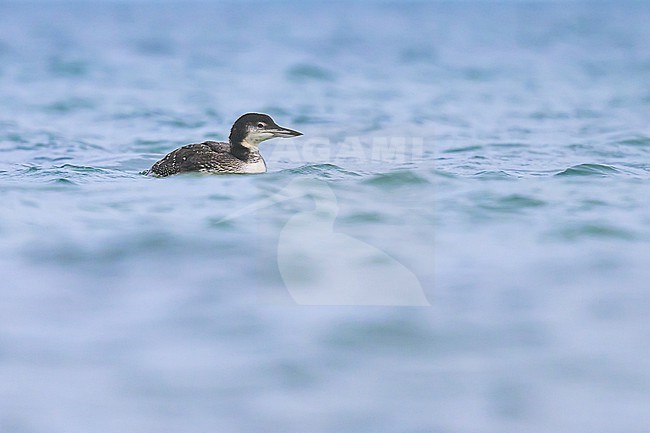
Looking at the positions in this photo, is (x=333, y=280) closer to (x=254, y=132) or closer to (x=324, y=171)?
(x=324, y=171)

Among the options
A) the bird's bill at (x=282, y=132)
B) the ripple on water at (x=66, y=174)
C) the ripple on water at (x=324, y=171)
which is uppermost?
the bird's bill at (x=282, y=132)

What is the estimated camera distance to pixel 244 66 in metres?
26.1

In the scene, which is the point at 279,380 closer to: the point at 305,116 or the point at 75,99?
the point at 305,116

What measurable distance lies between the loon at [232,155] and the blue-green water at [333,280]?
0.51ft

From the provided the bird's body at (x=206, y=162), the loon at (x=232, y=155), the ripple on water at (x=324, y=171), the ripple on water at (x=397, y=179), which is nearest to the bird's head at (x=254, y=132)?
the loon at (x=232, y=155)

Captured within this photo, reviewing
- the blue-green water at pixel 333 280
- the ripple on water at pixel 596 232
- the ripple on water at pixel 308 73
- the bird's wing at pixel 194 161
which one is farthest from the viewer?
the ripple on water at pixel 308 73

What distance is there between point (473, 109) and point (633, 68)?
921 cm

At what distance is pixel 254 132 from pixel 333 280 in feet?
11.8

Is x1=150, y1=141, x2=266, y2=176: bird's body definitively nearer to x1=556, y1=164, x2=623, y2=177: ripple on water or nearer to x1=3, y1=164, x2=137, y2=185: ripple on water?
x1=3, y1=164, x2=137, y2=185: ripple on water

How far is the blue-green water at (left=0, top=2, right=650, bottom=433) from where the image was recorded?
4.97 meters

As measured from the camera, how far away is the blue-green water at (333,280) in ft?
16.3

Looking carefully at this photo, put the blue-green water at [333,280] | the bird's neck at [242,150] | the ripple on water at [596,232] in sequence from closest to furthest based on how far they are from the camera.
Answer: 1. the blue-green water at [333,280]
2. the ripple on water at [596,232]
3. the bird's neck at [242,150]

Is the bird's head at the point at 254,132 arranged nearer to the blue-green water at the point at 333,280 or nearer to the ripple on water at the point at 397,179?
the blue-green water at the point at 333,280

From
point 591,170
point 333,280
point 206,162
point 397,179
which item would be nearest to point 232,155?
point 206,162
